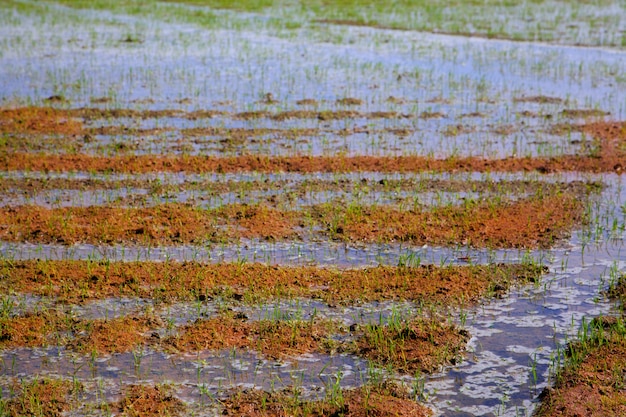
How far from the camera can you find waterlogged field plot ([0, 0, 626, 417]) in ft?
21.2

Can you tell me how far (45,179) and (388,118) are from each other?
268 inches

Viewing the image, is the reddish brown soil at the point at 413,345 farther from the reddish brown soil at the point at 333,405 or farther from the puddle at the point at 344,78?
the puddle at the point at 344,78

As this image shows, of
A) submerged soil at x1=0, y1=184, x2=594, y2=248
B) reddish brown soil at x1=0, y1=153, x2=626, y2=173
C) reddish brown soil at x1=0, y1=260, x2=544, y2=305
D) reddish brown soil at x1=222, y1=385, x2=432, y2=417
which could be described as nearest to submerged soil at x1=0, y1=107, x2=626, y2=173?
reddish brown soil at x1=0, y1=153, x2=626, y2=173

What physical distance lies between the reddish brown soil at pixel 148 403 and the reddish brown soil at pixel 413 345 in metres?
1.68

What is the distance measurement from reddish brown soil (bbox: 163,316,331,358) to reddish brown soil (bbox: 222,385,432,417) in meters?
0.76

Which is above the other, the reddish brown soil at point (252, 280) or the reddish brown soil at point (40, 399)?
the reddish brown soil at point (252, 280)

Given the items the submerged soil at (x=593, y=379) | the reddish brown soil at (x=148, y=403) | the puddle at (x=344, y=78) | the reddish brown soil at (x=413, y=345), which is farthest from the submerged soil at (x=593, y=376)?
the puddle at (x=344, y=78)

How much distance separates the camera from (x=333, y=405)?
19.8ft

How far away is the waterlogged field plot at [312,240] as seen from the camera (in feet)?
21.2

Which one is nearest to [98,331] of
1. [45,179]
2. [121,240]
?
[121,240]

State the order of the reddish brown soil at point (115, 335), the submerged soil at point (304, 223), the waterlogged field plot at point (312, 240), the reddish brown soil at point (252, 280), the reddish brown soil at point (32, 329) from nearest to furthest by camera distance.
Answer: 1. the waterlogged field plot at point (312, 240)
2. the reddish brown soil at point (115, 335)
3. the reddish brown soil at point (32, 329)
4. the reddish brown soil at point (252, 280)
5. the submerged soil at point (304, 223)

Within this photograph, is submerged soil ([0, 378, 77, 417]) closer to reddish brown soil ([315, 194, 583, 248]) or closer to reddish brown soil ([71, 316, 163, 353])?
reddish brown soil ([71, 316, 163, 353])

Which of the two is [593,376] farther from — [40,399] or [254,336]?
[40,399]

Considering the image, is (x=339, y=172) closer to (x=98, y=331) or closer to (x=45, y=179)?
(x=45, y=179)
